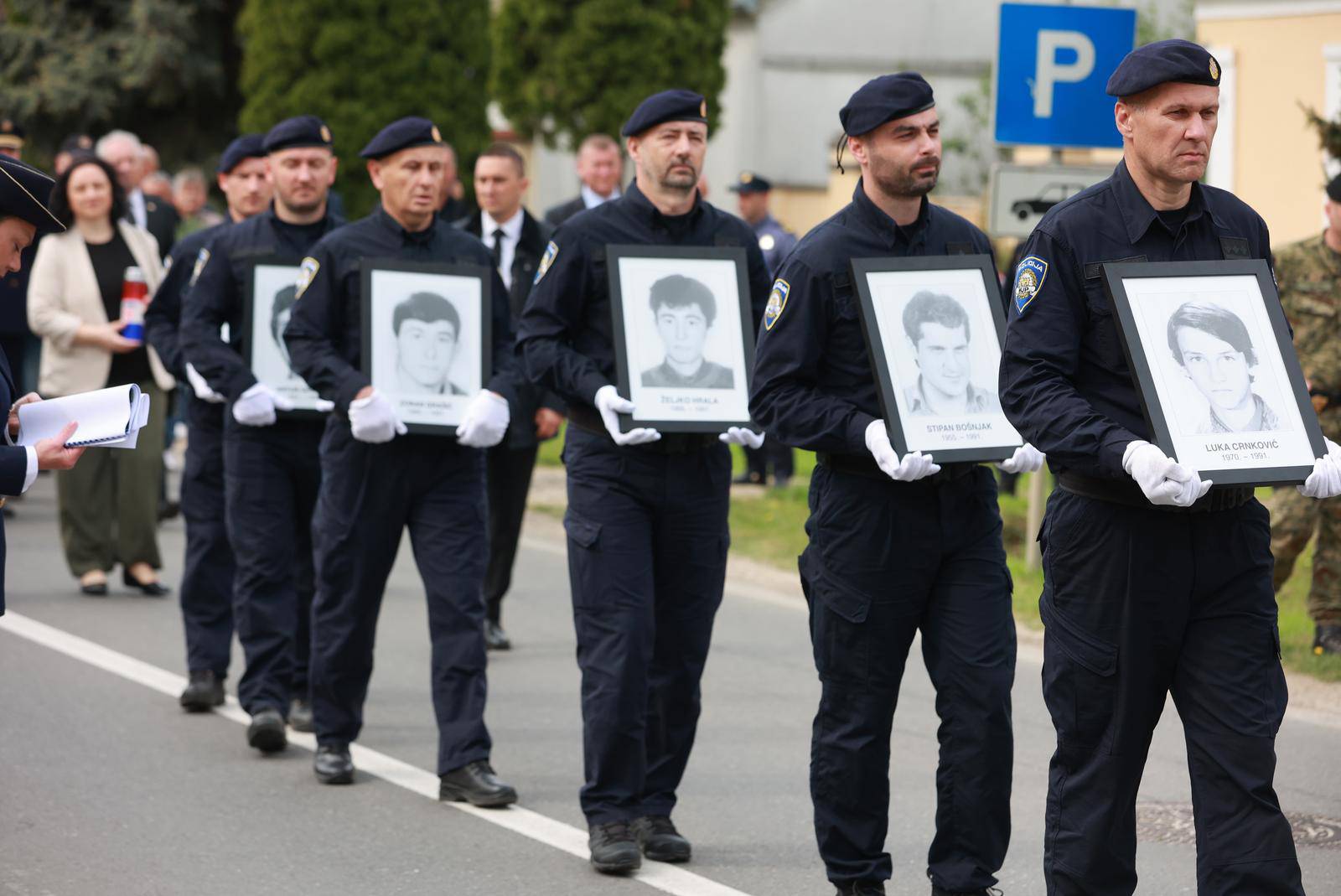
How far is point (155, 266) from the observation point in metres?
10.8

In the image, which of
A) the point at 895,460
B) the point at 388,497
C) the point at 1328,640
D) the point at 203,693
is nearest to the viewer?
the point at 895,460

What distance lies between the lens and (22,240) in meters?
4.94

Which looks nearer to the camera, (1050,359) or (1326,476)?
(1326,476)

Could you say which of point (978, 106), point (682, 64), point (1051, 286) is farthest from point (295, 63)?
point (1051, 286)

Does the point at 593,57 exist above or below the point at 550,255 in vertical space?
above

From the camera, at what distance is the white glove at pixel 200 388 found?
8.16m

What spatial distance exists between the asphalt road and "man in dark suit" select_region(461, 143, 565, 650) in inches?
17.5

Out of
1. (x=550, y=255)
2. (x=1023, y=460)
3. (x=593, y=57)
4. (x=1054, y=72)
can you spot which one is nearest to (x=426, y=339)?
(x=550, y=255)

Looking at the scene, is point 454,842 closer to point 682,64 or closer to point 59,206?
point 59,206

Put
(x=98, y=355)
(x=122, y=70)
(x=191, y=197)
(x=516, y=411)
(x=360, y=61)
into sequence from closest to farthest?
(x=516, y=411)
(x=98, y=355)
(x=191, y=197)
(x=360, y=61)
(x=122, y=70)

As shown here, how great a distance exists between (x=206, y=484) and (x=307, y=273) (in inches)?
69.0

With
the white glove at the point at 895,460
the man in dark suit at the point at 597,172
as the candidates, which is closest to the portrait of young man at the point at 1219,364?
the white glove at the point at 895,460

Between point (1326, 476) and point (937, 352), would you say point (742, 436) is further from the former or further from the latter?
point (1326, 476)

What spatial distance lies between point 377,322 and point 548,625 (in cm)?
360
